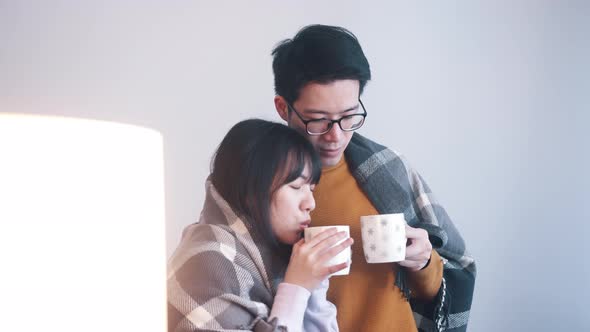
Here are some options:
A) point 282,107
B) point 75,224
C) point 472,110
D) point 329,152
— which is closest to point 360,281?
point 329,152

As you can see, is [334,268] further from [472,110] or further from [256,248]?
[472,110]

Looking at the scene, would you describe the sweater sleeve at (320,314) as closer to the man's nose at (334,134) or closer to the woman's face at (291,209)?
the woman's face at (291,209)

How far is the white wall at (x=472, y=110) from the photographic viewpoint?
162 cm

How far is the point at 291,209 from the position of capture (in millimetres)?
1067

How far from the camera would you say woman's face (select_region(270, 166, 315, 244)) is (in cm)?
106

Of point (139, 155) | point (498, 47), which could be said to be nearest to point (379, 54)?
point (498, 47)

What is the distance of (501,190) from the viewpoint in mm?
1946

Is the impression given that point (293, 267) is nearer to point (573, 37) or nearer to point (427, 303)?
point (427, 303)

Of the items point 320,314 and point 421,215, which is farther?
point 421,215

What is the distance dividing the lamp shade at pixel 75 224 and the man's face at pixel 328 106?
635 mm

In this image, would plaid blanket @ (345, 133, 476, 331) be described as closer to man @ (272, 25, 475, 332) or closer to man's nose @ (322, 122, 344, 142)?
man @ (272, 25, 475, 332)

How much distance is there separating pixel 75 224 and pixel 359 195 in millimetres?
847

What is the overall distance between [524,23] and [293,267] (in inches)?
56.0

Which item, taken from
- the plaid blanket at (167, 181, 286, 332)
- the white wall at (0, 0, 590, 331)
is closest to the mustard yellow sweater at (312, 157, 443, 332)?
the plaid blanket at (167, 181, 286, 332)
